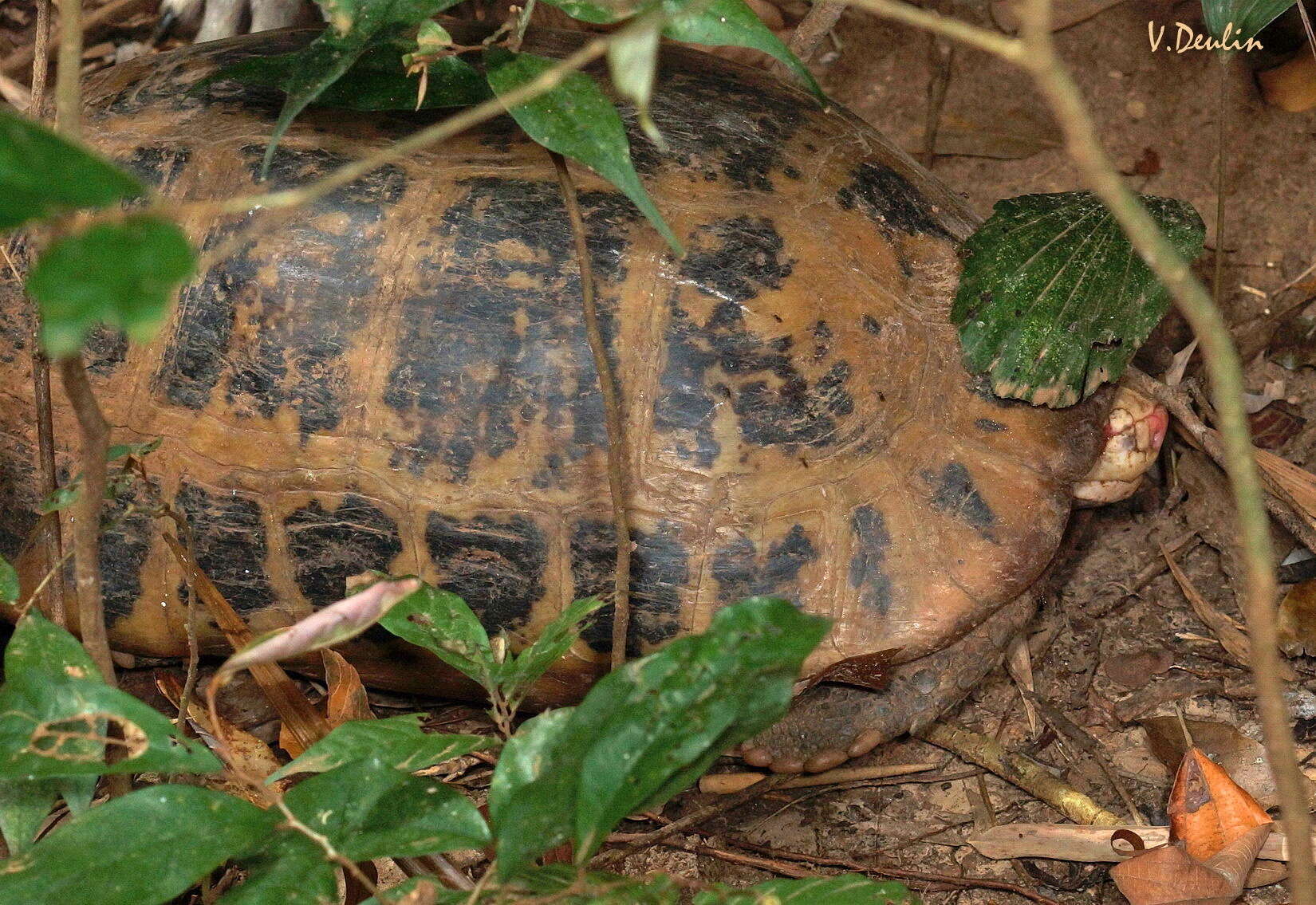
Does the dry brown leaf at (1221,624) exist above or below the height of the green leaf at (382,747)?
below

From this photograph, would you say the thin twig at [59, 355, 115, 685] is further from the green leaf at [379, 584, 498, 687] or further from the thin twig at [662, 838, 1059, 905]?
the thin twig at [662, 838, 1059, 905]

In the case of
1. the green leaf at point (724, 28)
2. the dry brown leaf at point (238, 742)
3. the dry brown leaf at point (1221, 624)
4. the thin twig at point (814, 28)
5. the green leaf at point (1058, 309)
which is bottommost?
the dry brown leaf at point (238, 742)

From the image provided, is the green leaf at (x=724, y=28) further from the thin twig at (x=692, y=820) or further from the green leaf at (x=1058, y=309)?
the thin twig at (x=692, y=820)

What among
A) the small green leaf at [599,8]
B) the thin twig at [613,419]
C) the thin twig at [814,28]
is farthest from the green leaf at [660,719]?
the thin twig at [814,28]

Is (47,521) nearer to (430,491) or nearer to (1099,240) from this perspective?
(430,491)

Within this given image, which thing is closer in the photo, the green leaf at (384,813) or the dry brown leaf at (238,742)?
the green leaf at (384,813)

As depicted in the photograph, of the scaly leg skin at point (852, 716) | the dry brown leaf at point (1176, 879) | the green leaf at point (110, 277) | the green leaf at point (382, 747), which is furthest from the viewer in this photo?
the scaly leg skin at point (852, 716)
